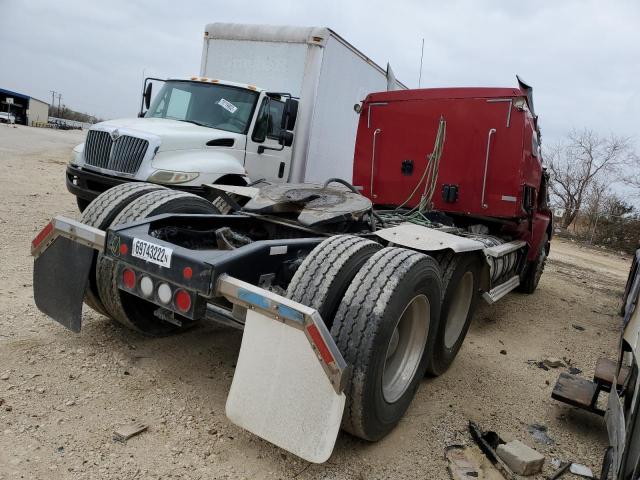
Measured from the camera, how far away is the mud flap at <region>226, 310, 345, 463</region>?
2428 millimetres

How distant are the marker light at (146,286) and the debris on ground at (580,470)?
2677 mm

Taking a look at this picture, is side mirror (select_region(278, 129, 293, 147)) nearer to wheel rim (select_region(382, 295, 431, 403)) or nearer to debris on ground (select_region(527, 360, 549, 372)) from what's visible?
debris on ground (select_region(527, 360, 549, 372))

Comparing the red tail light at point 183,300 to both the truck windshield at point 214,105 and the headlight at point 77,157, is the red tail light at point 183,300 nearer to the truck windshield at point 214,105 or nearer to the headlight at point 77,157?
the truck windshield at point 214,105

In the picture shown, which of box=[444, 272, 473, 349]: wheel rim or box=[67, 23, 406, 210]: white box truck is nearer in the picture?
box=[444, 272, 473, 349]: wheel rim

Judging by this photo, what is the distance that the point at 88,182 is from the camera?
23.8ft

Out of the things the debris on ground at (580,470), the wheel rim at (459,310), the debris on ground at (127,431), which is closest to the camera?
the debris on ground at (127,431)

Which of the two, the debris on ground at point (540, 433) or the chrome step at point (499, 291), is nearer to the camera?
the debris on ground at point (540, 433)

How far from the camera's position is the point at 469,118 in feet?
19.1

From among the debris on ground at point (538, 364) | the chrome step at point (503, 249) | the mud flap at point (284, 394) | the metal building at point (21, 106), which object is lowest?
the debris on ground at point (538, 364)

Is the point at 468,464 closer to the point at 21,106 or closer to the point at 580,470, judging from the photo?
the point at 580,470

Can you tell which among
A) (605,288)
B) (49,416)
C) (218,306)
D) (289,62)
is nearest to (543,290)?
(605,288)

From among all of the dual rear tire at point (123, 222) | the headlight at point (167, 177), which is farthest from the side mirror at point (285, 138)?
the dual rear tire at point (123, 222)

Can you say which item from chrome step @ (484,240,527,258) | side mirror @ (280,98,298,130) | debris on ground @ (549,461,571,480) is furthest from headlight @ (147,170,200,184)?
debris on ground @ (549,461,571,480)

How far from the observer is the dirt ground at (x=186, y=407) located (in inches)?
103
